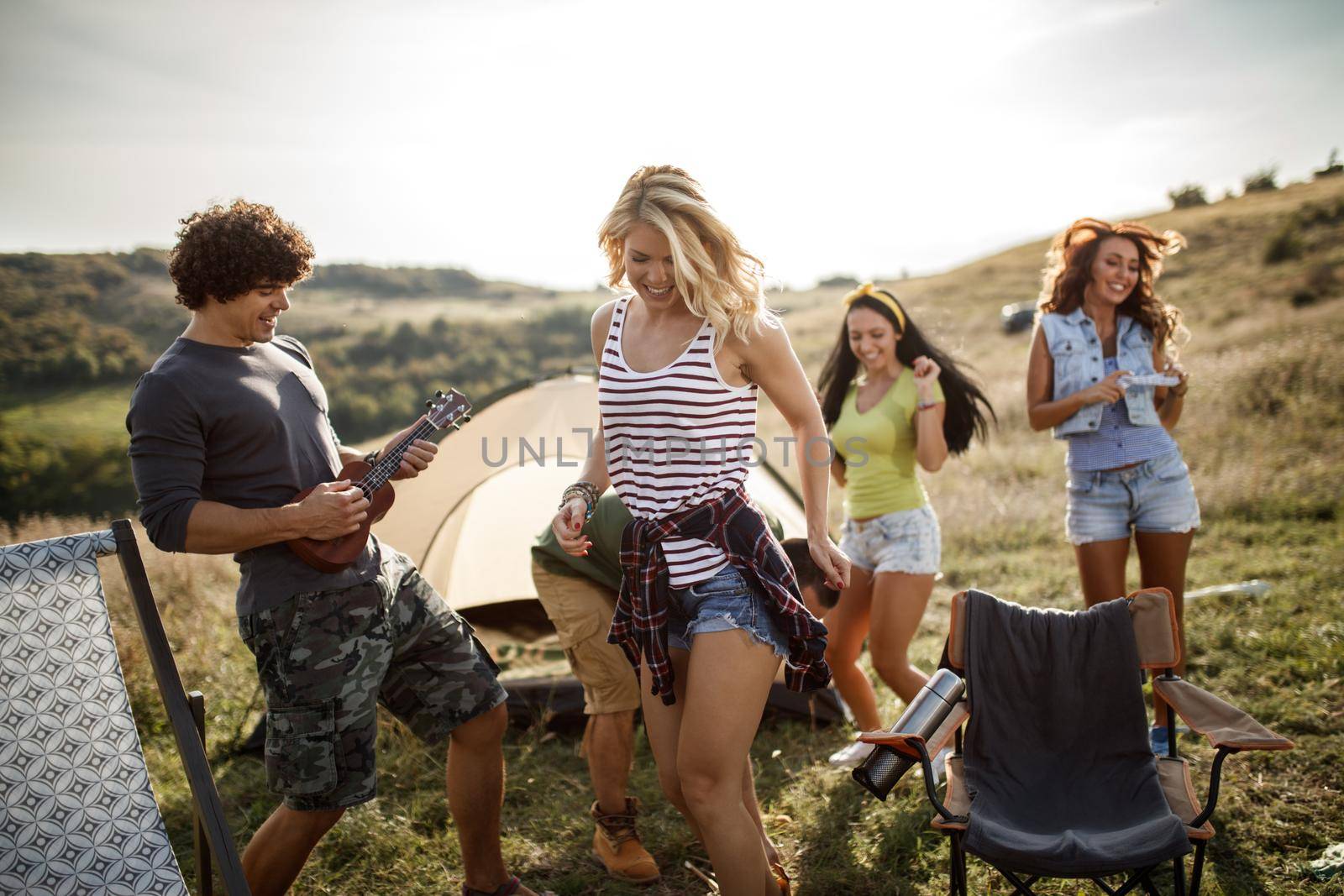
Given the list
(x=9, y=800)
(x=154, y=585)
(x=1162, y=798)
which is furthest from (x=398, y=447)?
(x=154, y=585)

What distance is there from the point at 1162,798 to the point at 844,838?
112 cm

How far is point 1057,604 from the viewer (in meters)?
5.68

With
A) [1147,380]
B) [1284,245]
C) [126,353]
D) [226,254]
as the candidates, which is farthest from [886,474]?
[1284,245]

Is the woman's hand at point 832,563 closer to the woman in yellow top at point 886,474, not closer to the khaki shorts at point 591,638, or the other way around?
the khaki shorts at point 591,638

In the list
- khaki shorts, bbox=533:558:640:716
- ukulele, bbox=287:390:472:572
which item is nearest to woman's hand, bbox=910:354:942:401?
khaki shorts, bbox=533:558:640:716

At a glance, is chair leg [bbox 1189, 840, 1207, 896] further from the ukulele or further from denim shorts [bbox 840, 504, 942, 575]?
the ukulele

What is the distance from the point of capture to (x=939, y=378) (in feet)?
12.5

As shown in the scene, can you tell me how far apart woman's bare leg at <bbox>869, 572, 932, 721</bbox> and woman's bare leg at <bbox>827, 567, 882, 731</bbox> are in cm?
13

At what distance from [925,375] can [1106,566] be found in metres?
1.06

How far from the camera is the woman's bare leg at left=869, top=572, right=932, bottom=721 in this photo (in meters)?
3.49

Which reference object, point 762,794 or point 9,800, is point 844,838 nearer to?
point 762,794

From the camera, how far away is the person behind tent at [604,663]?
3104 mm

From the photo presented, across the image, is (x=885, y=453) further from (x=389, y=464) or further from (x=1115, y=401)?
(x=389, y=464)

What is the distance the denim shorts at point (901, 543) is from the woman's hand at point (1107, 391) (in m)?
0.78
